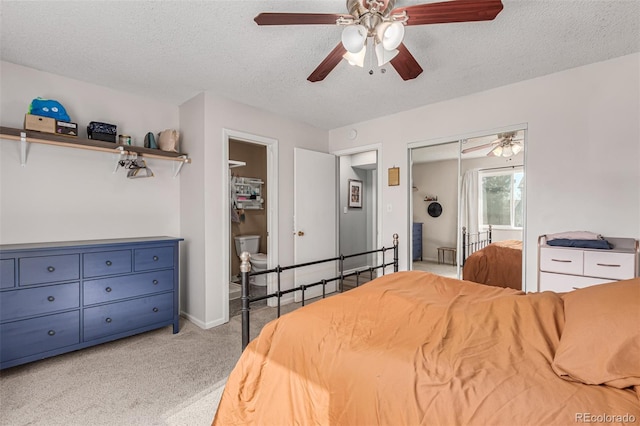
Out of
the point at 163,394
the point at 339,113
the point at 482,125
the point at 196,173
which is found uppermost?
the point at 339,113

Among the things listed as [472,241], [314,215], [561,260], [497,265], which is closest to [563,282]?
[561,260]

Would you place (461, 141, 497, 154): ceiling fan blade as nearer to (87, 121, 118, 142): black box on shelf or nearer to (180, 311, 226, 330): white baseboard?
(180, 311, 226, 330): white baseboard

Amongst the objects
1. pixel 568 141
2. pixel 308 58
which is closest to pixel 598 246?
pixel 568 141

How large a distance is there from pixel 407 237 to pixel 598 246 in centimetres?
175

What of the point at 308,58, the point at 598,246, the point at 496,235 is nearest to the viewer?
the point at 598,246

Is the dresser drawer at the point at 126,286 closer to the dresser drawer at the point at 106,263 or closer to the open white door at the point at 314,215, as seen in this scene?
the dresser drawer at the point at 106,263

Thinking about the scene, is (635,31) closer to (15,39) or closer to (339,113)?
(339,113)

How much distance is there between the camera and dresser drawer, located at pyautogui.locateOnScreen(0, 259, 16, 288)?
2.13 m

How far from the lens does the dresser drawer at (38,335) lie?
2148 mm

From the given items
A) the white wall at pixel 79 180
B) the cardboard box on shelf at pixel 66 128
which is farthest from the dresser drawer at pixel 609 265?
the cardboard box on shelf at pixel 66 128

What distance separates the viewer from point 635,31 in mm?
2068

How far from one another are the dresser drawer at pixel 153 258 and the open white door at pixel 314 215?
60.1 inches

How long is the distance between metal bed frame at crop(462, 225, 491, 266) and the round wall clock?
34 centimetres

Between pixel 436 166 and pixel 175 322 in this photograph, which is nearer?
pixel 175 322
